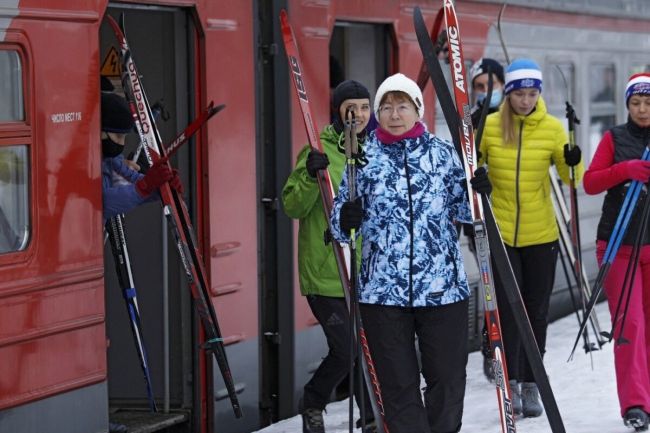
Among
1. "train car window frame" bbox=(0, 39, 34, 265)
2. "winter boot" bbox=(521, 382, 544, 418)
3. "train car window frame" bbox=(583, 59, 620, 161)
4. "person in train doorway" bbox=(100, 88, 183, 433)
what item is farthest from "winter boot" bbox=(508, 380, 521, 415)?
"train car window frame" bbox=(583, 59, 620, 161)

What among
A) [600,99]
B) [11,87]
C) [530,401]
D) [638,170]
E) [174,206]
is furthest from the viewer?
[600,99]

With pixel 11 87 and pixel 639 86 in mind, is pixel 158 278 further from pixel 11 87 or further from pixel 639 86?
pixel 639 86

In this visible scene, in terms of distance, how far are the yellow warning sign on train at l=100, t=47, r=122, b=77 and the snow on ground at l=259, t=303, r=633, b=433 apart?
6.12 ft

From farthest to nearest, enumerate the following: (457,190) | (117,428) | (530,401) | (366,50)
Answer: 1. (366,50)
2. (530,401)
3. (117,428)
4. (457,190)

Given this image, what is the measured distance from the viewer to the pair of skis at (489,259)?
595 cm

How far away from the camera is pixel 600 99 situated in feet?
42.4

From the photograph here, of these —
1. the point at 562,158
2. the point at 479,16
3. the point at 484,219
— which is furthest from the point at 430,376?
the point at 479,16

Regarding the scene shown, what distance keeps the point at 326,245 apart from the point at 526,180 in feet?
4.44

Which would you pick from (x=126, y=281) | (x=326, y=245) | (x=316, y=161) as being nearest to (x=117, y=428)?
(x=126, y=281)

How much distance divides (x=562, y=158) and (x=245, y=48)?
65.6 inches

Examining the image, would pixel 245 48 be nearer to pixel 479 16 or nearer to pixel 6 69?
pixel 6 69

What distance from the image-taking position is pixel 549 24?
11.5 metres

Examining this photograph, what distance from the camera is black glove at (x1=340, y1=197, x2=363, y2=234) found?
5.67 metres

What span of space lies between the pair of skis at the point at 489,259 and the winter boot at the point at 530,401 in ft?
5.51
